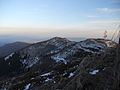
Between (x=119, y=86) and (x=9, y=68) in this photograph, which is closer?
(x=119, y=86)

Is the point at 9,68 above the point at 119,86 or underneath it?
underneath

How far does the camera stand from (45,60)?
3140 inches

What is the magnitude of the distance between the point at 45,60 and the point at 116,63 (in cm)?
7334

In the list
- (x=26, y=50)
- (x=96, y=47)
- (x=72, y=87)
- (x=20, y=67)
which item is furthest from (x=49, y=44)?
(x=72, y=87)

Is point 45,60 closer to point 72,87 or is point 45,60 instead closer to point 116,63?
point 72,87

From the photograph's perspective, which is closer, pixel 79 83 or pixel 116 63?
pixel 116 63

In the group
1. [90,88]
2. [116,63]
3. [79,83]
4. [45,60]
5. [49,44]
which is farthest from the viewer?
[49,44]

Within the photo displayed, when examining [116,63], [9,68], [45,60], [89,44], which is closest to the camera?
[116,63]

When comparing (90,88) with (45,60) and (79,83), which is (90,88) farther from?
(45,60)

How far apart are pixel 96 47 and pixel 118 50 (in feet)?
243

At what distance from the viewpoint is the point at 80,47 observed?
82375 millimetres

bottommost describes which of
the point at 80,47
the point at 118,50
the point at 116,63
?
the point at 80,47

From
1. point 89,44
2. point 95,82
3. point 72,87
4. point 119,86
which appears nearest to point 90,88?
point 95,82

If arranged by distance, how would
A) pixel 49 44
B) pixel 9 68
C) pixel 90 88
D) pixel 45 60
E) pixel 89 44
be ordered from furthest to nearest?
pixel 49 44 < pixel 9 68 < pixel 89 44 < pixel 45 60 < pixel 90 88
